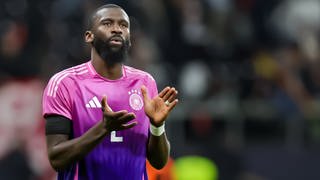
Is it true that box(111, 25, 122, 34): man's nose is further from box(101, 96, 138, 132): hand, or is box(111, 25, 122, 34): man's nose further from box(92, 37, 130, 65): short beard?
box(101, 96, 138, 132): hand

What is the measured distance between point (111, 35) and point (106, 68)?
28 centimetres

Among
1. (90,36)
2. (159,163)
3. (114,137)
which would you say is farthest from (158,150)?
(90,36)

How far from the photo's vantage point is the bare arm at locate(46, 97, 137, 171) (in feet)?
17.5

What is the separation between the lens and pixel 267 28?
14.0 metres

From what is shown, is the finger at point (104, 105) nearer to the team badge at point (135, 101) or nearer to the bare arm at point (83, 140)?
the bare arm at point (83, 140)

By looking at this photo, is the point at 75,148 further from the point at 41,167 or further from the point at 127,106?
the point at 41,167

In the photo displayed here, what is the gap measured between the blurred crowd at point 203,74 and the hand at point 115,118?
6238 mm

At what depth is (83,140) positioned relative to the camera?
552 centimetres

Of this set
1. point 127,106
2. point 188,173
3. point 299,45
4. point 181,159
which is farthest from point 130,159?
point 299,45

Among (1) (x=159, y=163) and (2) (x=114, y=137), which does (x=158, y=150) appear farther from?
(2) (x=114, y=137)

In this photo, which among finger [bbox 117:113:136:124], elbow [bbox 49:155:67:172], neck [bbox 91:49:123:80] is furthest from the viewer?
neck [bbox 91:49:123:80]

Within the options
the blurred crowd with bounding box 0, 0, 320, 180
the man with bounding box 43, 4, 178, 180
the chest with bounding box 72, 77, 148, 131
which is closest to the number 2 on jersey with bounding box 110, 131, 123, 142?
the man with bounding box 43, 4, 178, 180

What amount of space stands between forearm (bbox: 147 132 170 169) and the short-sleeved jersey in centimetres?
5

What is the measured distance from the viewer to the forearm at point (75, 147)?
546 centimetres
